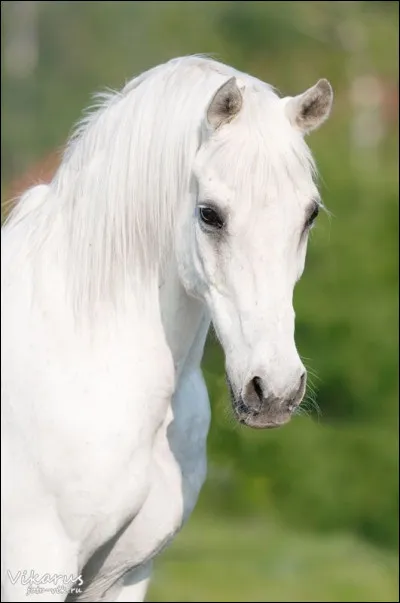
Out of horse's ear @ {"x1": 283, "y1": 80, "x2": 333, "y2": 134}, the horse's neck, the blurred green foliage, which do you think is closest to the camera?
horse's ear @ {"x1": 283, "y1": 80, "x2": 333, "y2": 134}

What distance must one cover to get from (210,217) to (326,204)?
13.4 metres

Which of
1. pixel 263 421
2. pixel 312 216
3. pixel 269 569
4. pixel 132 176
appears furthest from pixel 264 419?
pixel 269 569

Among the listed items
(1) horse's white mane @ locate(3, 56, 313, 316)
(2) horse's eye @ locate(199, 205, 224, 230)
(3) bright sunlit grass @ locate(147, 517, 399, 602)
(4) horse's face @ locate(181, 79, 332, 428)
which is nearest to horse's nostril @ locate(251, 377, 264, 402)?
(4) horse's face @ locate(181, 79, 332, 428)

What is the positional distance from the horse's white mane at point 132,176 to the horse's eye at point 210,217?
0.42ft

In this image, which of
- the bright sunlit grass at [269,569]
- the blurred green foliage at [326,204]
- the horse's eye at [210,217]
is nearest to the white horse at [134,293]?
the horse's eye at [210,217]

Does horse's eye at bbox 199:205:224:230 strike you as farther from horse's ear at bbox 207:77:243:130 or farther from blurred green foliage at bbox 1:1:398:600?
blurred green foliage at bbox 1:1:398:600

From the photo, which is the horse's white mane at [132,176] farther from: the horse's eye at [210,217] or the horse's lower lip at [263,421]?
the horse's lower lip at [263,421]

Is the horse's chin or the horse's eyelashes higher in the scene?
the horse's eyelashes

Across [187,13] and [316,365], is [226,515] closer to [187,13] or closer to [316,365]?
[316,365]

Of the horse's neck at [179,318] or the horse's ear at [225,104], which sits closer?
the horse's ear at [225,104]

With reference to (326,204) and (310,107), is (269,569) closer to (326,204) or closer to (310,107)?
(310,107)

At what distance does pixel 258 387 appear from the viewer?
2.61 m

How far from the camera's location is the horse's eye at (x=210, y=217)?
2.70 m

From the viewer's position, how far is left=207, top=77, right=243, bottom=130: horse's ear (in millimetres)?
2680
